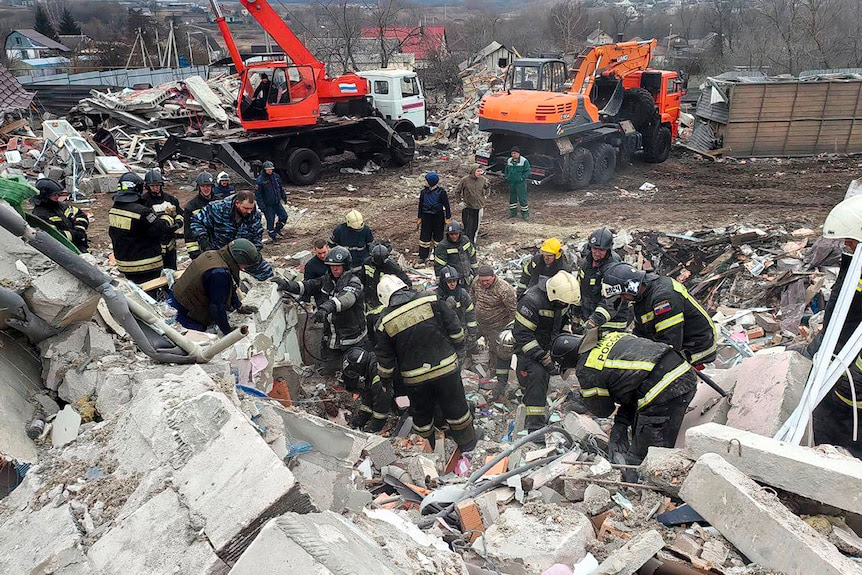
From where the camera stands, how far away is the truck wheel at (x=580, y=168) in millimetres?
12227

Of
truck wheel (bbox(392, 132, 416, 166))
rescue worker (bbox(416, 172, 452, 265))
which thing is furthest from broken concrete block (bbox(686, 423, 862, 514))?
truck wheel (bbox(392, 132, 416, 166))

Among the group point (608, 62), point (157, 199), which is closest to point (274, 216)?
point (157, 199)

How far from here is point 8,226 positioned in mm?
3166

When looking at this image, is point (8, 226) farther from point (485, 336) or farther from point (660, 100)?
point (660, 100)

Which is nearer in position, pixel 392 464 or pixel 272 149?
pixel 392 464

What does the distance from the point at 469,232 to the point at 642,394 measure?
19.5 ft

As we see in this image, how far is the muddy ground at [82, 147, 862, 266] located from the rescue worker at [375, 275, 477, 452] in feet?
16.5

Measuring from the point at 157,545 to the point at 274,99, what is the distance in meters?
12.2

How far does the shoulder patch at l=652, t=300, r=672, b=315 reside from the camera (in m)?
4.31

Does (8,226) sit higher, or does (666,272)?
(8,226)

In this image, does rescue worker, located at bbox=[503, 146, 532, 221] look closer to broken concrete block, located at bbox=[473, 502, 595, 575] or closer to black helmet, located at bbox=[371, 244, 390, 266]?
black helmet, located at bbox=[371, 244, 390, 266]

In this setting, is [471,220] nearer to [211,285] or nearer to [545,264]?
[545,264]

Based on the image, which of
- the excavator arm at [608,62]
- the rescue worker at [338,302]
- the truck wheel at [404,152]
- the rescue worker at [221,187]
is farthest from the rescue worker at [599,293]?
the truck wheel at [404,152]

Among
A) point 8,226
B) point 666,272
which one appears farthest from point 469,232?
point 8,226
